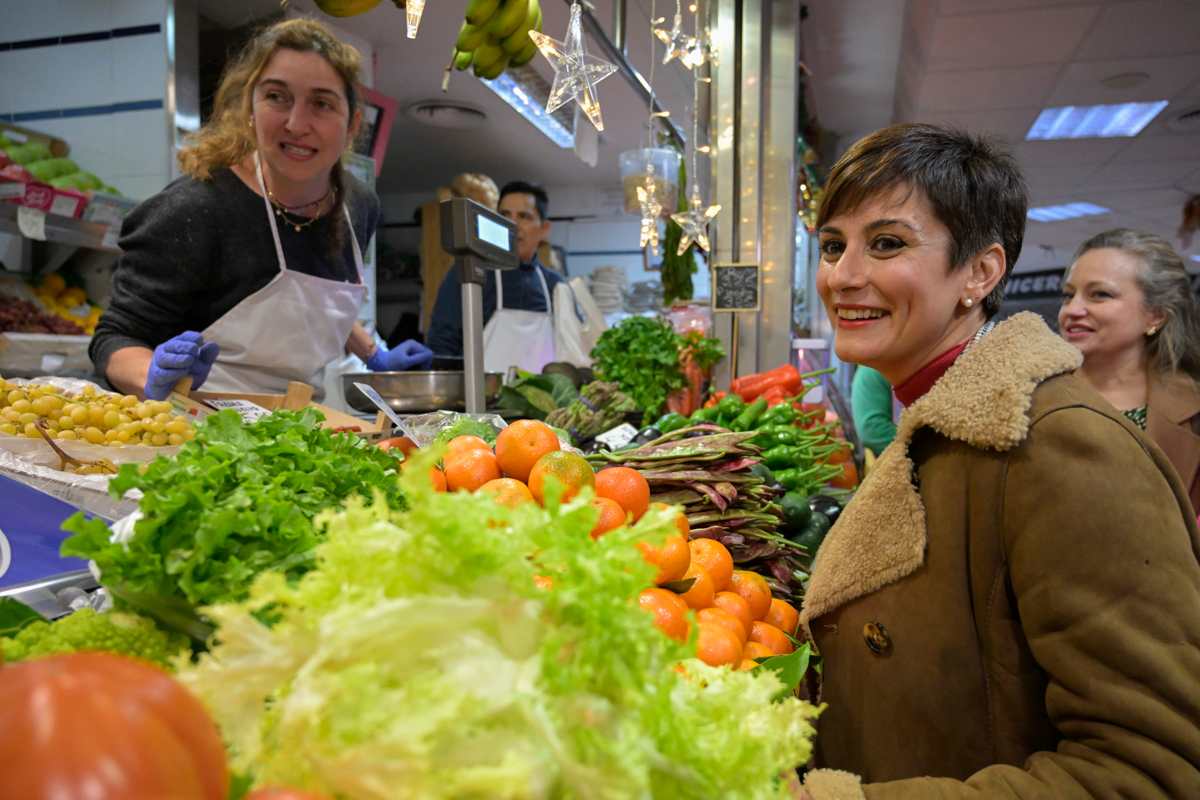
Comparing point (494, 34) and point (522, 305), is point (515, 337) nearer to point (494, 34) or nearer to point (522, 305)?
point (522, 305)

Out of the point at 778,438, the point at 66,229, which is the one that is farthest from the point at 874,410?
the point at 66,229

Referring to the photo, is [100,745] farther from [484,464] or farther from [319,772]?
[484,464]

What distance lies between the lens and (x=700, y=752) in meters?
0.63

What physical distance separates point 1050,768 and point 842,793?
0.31 metres

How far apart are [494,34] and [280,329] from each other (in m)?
1.45

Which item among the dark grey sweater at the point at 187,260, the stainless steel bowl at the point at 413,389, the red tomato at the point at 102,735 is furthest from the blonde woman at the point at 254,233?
the red tomato at the point at 102,735

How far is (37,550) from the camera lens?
52.2 inches

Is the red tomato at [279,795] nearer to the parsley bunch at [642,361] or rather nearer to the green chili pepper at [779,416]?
the green chili pepper at [779,416]

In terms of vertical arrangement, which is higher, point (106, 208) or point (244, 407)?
point (106, 208)

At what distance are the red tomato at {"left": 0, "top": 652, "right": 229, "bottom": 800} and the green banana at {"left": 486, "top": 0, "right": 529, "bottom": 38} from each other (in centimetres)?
267

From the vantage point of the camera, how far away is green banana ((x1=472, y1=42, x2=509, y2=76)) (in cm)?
288

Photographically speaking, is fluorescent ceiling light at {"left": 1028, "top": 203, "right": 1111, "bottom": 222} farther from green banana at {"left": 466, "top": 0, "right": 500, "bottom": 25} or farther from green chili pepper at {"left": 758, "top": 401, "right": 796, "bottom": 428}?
green banana at {"left": 466, "top": 0, "right": 500, "bottom": 25}

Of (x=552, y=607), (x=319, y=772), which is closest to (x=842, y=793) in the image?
(x=552, y=607)

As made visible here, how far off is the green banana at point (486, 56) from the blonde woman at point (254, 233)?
533mm
